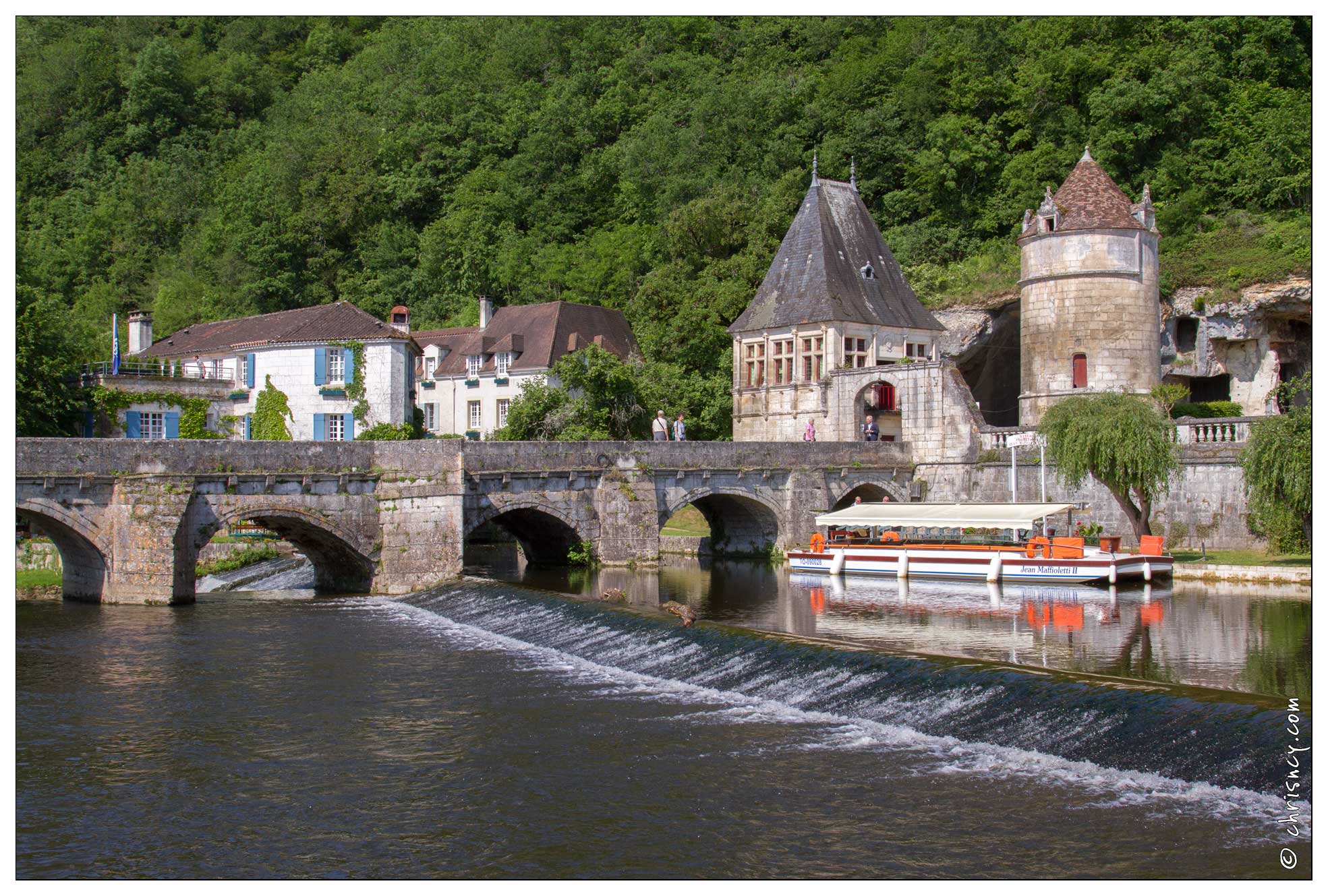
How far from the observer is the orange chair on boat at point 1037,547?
32.2m

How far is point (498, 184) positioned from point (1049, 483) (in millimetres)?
47906

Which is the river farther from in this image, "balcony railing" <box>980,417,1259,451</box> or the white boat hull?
"balcony railing" <box>980,417,1259,451</box>

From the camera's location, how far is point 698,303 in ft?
176

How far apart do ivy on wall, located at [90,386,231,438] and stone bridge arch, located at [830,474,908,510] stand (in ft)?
70.4

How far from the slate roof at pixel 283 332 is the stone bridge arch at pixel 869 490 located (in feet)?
55.8

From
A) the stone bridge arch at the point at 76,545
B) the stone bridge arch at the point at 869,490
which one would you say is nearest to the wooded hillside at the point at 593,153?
the stone bridge arch at the point at 76,545

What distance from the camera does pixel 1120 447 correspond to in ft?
107

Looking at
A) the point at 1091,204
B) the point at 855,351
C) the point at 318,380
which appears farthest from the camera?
the point at 318,380

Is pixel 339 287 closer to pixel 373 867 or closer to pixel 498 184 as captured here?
pixel 498 184

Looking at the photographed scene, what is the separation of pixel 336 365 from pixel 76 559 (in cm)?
1689

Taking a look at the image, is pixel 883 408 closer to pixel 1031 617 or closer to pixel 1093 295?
pixel 1093 295

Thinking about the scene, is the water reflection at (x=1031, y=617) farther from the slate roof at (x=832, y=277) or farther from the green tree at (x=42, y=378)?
the green tree at (x=42, y=378)

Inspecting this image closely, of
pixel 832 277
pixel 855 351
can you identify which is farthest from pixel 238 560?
pixel 832 277

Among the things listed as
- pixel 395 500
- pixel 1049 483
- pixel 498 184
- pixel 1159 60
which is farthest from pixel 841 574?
pixel 498 184
